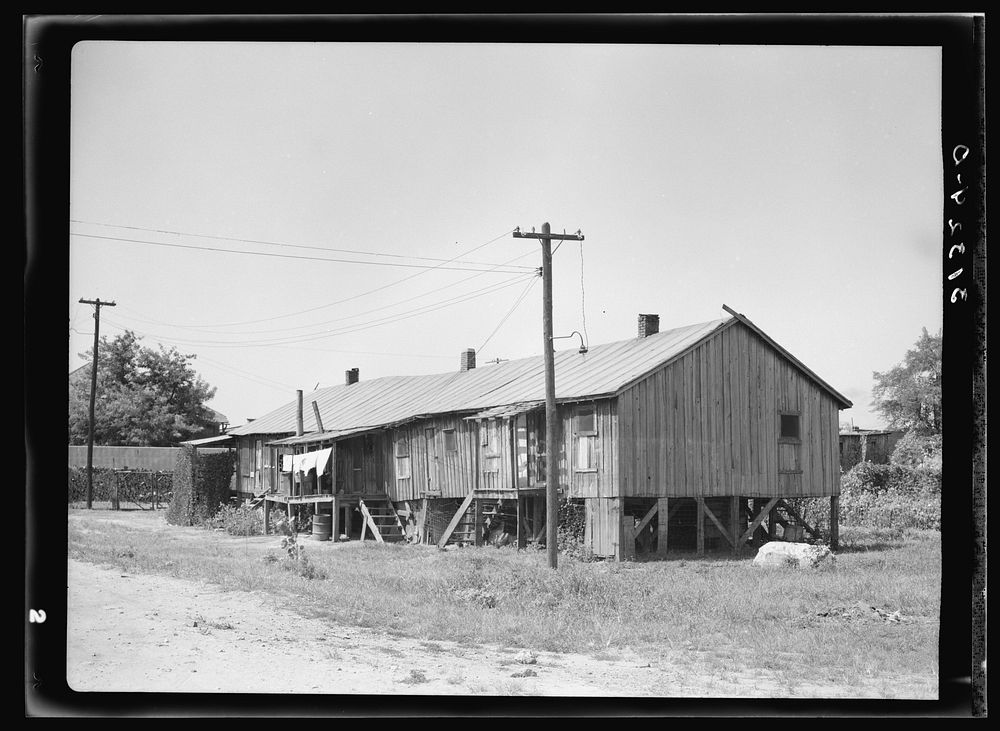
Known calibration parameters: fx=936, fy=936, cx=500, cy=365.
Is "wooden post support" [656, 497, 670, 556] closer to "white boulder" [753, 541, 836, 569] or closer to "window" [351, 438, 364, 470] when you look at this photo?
"white boulder" [753, 541, 836, 569]

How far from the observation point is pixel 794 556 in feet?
72.5

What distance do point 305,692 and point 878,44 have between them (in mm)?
8991

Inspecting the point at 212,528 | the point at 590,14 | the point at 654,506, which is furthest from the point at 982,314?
the point at 212,528

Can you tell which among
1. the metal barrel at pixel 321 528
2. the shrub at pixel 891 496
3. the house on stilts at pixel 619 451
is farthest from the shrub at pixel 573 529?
the shrub at pixel 891 496

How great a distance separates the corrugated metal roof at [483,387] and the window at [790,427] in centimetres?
372

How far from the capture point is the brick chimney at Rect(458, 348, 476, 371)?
120 feet

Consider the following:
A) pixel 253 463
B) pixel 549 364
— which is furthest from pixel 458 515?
pixel 253 463

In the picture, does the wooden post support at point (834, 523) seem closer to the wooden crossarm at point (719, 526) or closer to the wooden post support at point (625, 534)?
the wooden crossarm at point (719, 526)

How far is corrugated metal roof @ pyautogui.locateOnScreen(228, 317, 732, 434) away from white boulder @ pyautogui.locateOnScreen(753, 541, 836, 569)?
18.1 ft

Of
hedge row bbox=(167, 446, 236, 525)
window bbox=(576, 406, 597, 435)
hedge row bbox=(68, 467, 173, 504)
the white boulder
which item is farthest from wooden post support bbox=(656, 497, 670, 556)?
hedge row bbox=(68, 467, 173, 504)

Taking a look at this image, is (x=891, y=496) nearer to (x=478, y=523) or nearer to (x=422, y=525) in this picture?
(x=478, y=523)

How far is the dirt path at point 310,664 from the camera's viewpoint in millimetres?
10391

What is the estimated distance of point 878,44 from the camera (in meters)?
9.45

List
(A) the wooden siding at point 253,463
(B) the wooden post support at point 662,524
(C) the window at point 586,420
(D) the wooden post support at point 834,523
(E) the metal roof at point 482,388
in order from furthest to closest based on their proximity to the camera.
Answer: (A) the wooden siding at point 253,463, (D) the wooden post support at point 834,523, (E) the metal roof at point 482,388, (B) the wooden post support at point 662,524, (C) the window at point 586,420
